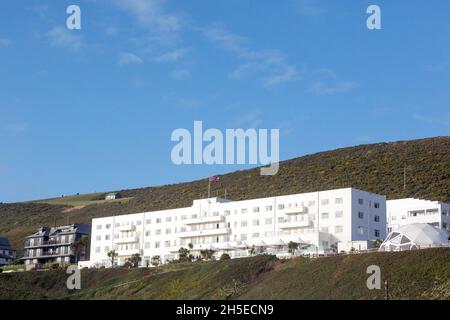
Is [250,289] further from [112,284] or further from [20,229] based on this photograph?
[20,229]

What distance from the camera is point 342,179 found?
156 metres

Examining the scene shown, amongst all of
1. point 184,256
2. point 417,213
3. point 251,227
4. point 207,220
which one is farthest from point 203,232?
point 417,213

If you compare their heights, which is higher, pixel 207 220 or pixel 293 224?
pixel 207 220

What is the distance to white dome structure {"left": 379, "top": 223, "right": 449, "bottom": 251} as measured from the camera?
260 feet

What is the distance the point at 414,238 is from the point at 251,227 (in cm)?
3517

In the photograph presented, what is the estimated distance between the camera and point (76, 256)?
13938 cm

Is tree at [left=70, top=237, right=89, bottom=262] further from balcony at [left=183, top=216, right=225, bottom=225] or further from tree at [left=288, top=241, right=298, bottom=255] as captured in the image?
tree at [left=288, top=241, right=298, bottom=255]

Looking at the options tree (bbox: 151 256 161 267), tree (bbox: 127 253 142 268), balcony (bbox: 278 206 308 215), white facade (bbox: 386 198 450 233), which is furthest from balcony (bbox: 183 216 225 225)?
white facade (bbox: 386 198 450 233)

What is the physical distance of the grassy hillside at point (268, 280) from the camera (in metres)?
66.4

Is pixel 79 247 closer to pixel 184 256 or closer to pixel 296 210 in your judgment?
pixel 184 256

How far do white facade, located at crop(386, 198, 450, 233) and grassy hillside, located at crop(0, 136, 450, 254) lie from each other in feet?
62.2

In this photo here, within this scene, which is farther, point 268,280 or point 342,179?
point 342,179

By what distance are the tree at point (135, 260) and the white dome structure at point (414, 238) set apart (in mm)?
41187

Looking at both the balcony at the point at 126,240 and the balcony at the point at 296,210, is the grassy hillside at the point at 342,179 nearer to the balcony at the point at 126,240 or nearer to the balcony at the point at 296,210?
the balcony at the point at 296,210
